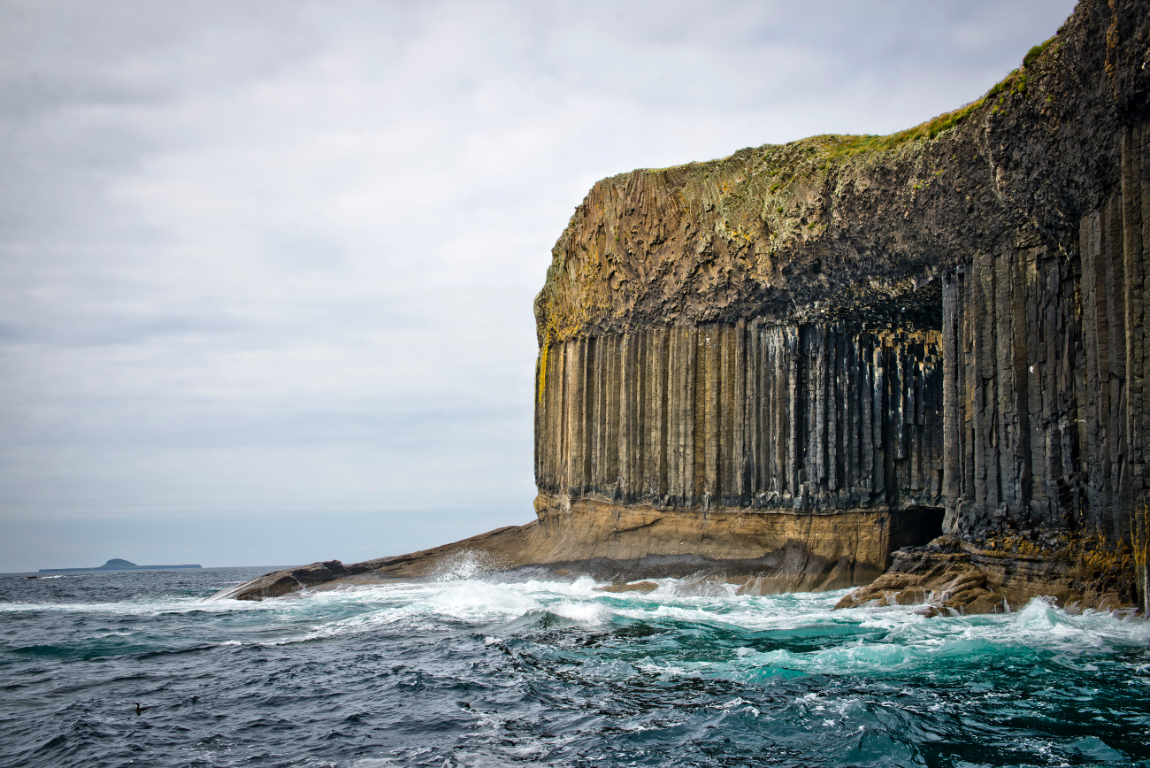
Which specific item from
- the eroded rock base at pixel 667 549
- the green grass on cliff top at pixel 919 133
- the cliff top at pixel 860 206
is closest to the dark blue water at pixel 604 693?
the eroded rock base at pixel 667 549

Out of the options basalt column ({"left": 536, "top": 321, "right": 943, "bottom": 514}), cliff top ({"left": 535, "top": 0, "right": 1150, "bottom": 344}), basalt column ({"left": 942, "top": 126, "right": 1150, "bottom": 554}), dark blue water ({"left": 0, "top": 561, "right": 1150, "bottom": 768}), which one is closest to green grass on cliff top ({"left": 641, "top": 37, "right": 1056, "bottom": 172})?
cliff top ({"left": 535, "top": 0, "right": 1150, "bottom": 344})

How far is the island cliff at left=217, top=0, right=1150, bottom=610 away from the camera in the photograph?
13.9 metres

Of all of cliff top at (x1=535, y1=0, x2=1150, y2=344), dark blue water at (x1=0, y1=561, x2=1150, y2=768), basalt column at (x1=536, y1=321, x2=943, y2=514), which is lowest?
dark blue water at (x1=0, y1=561, x2=1150, y2=768)

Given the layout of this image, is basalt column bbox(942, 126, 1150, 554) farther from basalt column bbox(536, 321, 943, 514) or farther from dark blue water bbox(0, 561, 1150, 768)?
basalt column bbox(536, 321, 943, 514)

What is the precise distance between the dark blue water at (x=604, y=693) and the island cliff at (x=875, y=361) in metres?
3.18

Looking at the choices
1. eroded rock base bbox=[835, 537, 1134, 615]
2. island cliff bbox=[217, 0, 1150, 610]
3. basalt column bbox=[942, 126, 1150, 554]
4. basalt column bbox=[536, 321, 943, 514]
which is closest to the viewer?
basalt column bbox=[942, 126, 1150, 554]

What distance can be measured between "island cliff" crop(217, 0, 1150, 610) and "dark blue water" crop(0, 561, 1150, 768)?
318cm

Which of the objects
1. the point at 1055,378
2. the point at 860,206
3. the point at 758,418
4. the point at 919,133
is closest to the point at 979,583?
the point at 1055,378

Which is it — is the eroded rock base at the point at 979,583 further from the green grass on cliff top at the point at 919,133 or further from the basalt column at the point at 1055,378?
the green grass on cliff top at the point at 919,133

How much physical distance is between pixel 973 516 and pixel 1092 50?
9.34m

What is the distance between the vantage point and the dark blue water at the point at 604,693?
787 centimetres

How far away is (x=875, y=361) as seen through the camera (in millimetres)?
21625

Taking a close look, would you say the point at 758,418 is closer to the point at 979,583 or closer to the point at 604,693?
the point at 979,583

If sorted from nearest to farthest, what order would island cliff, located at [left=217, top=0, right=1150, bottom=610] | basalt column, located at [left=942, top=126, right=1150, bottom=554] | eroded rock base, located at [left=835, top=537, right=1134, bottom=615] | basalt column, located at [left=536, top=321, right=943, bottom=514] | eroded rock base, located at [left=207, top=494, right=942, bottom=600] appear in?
1. basalt column, located at [left=942, top=126, right=1150, bottom=554]
2. island cliff, located at [left=217, top=0, right=1150, bottom=610]
3. eroded rock base, located at [left=835, top=537, right=1134, bottom=615]
4. basalt column, located at [left=536, top=321, right=943, bottom=514]
5. eroded rock base, located at [left=207, top=494, right=942, bottom=600]
